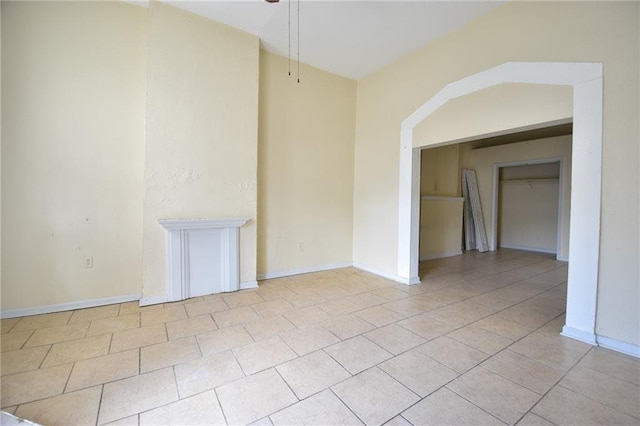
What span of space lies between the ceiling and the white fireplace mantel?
2338 millimetres

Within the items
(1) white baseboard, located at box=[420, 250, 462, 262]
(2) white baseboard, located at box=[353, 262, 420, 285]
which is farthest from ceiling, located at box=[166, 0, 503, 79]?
(1) white baseboard, located at box=[420, 250, 462, 262]

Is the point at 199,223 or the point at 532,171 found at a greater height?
the point at 532,171

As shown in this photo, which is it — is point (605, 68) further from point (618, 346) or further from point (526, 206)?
point (526, 206)

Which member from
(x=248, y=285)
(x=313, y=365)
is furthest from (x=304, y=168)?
(x=313, y=365)

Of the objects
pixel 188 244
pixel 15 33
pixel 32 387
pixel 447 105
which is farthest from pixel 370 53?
pixel 32 387

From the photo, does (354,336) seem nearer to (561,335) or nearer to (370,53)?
(561,335)

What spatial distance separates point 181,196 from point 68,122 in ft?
4.04

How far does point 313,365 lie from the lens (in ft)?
6.07

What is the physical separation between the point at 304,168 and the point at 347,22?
1.93m

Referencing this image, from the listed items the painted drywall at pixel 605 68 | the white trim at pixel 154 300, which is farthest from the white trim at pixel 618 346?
the white trim at pixel 154 300

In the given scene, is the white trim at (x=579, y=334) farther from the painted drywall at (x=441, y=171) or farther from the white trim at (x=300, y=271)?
the painted drywall at (x=441, y=171)

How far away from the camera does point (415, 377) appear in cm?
174

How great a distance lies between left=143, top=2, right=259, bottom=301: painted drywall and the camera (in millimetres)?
2908

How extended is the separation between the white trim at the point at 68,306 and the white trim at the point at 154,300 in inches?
9.0
